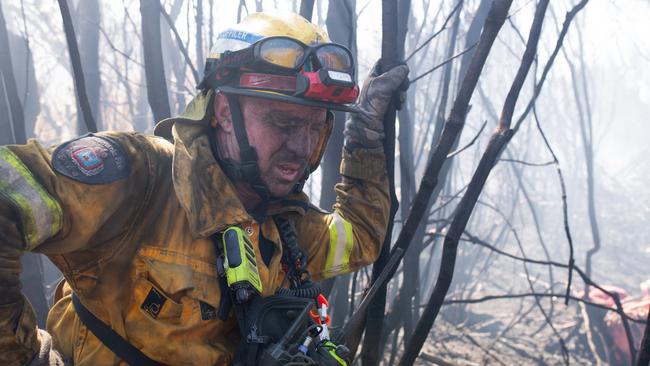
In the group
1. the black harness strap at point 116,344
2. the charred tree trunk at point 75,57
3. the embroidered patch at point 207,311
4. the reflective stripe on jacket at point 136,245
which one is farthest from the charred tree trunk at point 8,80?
the embroidered patch at point 207,311

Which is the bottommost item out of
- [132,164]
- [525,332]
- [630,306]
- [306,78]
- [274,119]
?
[525,332]

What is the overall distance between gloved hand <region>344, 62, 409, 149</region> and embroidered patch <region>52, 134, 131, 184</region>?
1.04 meters

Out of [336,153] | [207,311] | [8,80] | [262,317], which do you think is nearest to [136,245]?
[207,311]

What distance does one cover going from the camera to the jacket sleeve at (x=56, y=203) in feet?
4.55

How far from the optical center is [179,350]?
1.77m

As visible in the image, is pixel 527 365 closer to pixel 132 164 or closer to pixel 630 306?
pixel 630 306

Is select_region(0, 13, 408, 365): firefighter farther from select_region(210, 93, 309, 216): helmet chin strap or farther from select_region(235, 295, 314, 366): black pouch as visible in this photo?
select_region(235, 295, 314, 366): black pouch

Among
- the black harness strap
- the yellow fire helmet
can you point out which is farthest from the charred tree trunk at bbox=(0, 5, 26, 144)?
the black harness strap

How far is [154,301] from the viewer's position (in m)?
1.74

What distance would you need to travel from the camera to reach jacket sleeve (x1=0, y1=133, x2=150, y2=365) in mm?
1386

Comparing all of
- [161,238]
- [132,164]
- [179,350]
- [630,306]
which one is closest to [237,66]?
[132,164]

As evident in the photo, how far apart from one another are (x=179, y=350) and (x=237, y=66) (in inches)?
41.1

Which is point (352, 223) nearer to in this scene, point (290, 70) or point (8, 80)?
point (290, 70)

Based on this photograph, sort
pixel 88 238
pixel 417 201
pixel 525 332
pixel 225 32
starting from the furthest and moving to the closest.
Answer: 1. pixel 525 332
2. pixel 417 201
3. pixel 225 32
4. pixel 88 238
